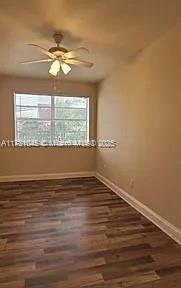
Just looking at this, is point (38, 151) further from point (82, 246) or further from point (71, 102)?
point (82, 246)

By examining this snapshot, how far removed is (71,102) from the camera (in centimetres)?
556

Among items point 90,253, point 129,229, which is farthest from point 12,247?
point 129,229


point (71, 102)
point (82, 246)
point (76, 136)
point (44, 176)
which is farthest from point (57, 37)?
point (44, 176)

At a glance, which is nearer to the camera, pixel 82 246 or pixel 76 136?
pixel 82 246

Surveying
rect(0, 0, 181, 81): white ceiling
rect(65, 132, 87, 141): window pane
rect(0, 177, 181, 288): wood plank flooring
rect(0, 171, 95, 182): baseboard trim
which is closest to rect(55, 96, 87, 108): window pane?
rect(65, 132, 87, 141): window pane

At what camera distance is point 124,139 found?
4016mm

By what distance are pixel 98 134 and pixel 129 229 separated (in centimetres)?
296

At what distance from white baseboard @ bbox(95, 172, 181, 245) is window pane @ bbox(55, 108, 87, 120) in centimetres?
195

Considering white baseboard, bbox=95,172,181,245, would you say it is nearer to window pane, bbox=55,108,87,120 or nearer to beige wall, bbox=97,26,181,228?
beige wall, bbox=97,26,181,228

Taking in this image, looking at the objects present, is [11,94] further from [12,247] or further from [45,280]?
[45,280]

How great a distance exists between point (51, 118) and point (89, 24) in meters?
3.16

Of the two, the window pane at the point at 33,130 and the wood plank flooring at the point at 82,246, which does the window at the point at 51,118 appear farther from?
the wood plank flooring at the point at 82,246

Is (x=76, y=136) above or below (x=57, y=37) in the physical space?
below

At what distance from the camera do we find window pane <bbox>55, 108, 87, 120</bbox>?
549cm
